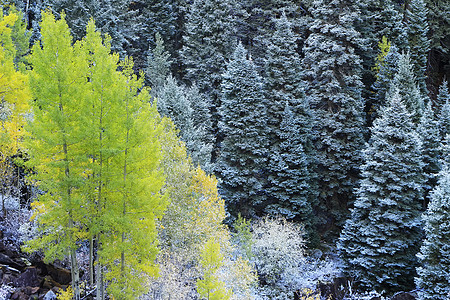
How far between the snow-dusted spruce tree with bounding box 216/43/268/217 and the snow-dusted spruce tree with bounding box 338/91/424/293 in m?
7.07

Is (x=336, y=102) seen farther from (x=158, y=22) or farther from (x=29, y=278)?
(x=158, y=22)

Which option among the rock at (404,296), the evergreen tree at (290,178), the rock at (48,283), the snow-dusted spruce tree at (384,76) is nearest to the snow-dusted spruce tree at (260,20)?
the snow-dusted spruce tree at (384,76)

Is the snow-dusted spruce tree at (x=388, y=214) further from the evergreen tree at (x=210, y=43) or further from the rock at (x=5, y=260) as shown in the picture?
the rock at (x=5, y=260)

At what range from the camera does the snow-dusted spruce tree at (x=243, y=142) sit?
28.3 metres

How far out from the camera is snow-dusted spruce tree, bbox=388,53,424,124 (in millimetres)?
28719

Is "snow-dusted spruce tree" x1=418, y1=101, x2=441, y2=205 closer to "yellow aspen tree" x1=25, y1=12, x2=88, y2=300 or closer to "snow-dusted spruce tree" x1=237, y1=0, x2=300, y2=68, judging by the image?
"snow-dusted spruce tree" x1=237, y1=0, x2=300, y2=68

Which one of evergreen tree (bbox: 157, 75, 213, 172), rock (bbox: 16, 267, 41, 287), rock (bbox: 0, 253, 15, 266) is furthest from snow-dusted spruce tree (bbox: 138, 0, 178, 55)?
rock (bbox: 16, 267, 41, 287)

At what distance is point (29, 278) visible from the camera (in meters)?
16.6

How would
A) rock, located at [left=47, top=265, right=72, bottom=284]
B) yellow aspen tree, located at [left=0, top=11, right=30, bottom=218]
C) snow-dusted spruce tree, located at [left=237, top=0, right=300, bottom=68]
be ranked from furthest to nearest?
snow-dusted spruce tree, located at [left=237, top=0, right=300, bottom=68] < yellow aspen tree, located at [left=0, top=11, right=30, bottom=218] < rock, located at [left=47, top=265, right=72, bottom=284]

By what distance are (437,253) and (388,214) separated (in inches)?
140

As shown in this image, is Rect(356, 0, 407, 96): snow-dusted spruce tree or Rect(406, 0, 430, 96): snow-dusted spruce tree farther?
Rect(406, 0, 430, 96): snow-dusted spruce tree

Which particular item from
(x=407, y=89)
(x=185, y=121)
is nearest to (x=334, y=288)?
(x=185, y=121)

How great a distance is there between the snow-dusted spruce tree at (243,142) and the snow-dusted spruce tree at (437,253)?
36.3 ft

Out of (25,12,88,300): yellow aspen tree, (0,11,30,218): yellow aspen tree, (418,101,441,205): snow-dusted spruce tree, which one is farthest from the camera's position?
(418,101,441,205): snow-dusted spruce tree
